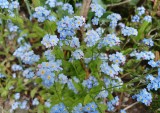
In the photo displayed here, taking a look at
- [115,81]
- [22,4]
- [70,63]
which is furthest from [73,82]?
[22,4]

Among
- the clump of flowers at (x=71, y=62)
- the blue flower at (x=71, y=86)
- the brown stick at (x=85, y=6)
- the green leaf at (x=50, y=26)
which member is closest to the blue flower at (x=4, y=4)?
the clump of flowers at (x=71, y=62)

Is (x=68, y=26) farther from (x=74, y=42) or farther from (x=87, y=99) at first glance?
(x=87, y=99)

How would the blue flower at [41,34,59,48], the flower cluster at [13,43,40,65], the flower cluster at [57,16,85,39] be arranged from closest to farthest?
the blue flower at [41,34,59,48]
the flower cluster at [57,16,85,39]
the flower cluster at [13,43,40,65]

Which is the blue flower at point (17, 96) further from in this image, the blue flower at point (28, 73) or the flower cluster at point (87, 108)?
the flower cluster at point (87, 108)

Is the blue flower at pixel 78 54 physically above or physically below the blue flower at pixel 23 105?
above

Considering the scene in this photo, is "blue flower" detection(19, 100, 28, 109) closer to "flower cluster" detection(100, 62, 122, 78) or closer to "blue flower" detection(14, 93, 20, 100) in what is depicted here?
"blue flower" detection(14, 93, 20, 100)

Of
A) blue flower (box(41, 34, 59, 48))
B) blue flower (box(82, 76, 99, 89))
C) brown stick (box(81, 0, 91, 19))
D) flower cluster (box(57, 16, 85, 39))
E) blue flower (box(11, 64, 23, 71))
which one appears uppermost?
brown stick (box(81, 0, 91, 19))

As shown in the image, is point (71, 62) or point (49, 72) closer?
point (49, 72)

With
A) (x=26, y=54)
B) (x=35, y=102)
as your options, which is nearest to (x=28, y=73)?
(x=26, y=54)

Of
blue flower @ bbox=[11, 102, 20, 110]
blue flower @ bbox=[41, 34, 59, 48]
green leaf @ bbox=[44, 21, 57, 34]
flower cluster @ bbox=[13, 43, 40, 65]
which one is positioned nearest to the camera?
blue flower @ bbox=[41, 34, 59, 48]

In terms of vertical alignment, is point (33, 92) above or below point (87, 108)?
above

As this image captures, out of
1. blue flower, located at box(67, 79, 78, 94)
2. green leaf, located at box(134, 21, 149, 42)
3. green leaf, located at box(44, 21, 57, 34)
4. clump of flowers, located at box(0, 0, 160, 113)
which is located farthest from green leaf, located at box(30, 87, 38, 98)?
green leaf, located at box(134, 21, 149, 42)
